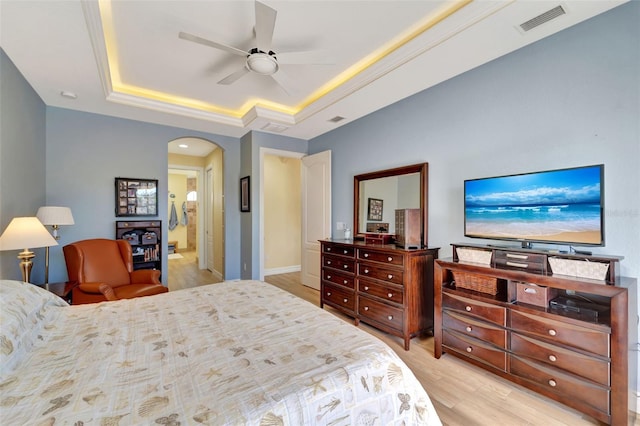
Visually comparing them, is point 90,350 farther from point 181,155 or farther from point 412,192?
point 181,155

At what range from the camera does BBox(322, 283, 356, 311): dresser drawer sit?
3.15 meters

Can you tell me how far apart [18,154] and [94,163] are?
1.16m

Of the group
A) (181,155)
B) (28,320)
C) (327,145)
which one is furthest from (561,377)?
(181,155)

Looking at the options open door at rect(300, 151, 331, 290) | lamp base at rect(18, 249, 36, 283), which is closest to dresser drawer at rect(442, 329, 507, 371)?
open door at rect(300, 151, 331, 290)

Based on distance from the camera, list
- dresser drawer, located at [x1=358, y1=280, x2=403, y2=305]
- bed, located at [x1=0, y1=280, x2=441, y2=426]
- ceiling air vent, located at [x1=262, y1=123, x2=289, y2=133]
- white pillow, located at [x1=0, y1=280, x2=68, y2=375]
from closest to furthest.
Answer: bed, located at [x1=0, y1=280, x2=441, y2=426] < white pillow, located at [x1=0, y1=280, x2=68, y2=375] < dresser drawer, located at [x1=358, y1=280, x2=403, y2=305] < ceiling air vent, located at [x1=262, y1=123, x2=289, y2=133]

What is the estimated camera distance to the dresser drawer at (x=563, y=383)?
1.57 meters

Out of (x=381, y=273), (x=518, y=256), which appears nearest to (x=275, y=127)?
(x=381, y=273)

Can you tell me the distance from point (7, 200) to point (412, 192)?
3.81 metres

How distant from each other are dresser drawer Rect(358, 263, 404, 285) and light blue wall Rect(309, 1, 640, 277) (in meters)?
0.58

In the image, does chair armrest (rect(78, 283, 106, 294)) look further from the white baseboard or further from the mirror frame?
the white baseboard

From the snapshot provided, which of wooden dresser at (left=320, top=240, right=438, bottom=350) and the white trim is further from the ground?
wooden dresser at (left=320, top=240, right=438, bottom=350)

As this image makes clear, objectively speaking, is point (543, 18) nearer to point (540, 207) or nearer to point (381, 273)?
point (540, 207)

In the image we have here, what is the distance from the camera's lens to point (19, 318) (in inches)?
48.3

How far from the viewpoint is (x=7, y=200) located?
2.27 meters
